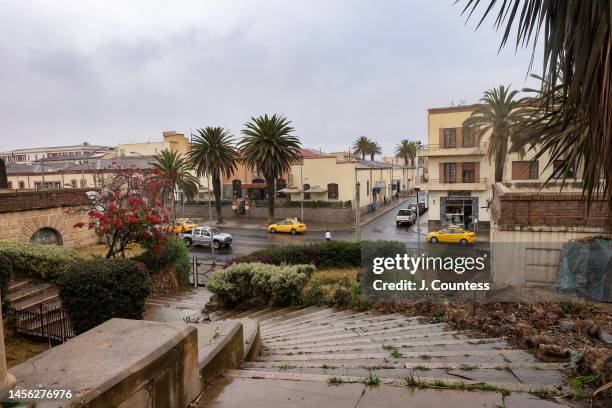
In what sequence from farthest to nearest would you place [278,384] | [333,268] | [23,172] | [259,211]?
[23,172] → [259,211] → [333,268] → [278,384]

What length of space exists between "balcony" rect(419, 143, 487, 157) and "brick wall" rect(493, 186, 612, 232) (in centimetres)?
2397

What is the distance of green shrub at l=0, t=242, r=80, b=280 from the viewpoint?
12906 millimetres

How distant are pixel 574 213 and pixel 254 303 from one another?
11342 mm

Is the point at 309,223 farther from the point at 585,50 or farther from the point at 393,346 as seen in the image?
the point at 585,50

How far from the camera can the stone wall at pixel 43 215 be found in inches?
668

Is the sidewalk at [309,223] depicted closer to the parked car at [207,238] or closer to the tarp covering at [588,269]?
the parked car at [207,238]

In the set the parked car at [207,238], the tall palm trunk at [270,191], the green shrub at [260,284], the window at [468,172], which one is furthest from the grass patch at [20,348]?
the window at [468,172]

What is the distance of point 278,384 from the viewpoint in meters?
4.82

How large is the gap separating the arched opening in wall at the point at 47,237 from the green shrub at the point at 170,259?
5.19 metres

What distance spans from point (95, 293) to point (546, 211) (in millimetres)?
14246

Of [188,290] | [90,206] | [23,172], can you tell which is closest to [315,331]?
[188,290]

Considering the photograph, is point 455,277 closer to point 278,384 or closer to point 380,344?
point 380,344

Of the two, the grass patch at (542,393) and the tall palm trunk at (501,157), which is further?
the tall palm trunk at (501,157)

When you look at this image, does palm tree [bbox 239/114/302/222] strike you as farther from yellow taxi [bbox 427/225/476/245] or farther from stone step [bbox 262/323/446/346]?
stone step [bbox 262/323/446/346]
